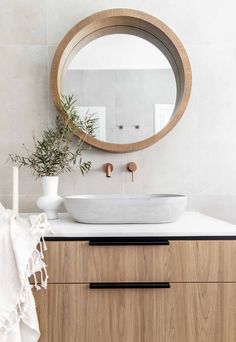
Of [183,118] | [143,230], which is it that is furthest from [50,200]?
[183,118]

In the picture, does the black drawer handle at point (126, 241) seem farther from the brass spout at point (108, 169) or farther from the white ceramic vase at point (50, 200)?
the brass spout at point (108, 169)

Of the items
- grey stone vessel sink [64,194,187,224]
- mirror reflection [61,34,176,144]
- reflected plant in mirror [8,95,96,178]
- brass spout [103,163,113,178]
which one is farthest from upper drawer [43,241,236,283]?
mirror reflection [61,34,176,144]

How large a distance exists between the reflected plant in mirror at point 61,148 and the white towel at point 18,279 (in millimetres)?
409

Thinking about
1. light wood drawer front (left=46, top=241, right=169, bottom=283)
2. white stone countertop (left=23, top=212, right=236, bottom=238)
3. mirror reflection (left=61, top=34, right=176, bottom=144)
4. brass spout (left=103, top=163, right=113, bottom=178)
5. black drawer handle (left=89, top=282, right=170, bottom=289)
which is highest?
mirror reflection (left=61, top=34, right=176, bottom=144)

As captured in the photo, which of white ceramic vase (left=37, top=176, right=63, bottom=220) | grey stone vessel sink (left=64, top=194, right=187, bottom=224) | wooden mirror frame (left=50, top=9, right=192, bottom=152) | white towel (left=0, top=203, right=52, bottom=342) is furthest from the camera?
wooden mirror frame (left=50, top=9, right=192, bottom=152)

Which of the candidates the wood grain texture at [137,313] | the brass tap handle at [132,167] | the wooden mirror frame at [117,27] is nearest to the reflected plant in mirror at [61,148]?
the wooden mirror frame at [117,27]

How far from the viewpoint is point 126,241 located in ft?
3.76

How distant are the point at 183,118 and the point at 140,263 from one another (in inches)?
32.9

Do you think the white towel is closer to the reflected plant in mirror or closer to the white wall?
the reflected plant in mirror

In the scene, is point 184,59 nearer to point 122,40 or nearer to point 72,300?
point 122,40

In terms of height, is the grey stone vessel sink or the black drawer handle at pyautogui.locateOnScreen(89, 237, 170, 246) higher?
the grey stone vessel sink

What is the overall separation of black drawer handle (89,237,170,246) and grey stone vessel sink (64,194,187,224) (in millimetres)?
106

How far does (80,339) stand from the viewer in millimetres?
1145

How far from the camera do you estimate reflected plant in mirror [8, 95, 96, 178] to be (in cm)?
146
